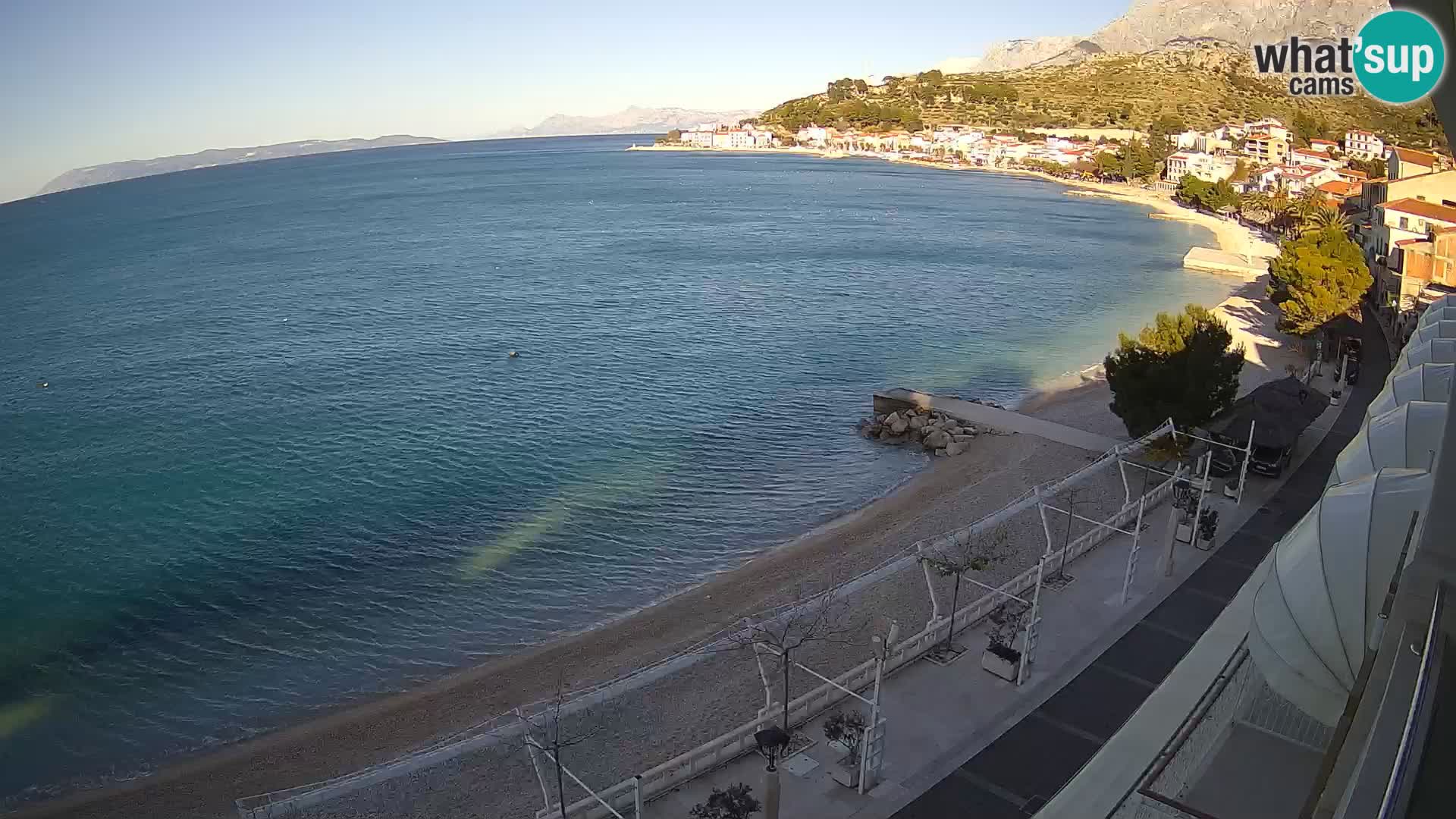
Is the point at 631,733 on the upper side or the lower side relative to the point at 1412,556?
lower

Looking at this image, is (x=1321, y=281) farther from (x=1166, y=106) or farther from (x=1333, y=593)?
(x=1166, y=106)

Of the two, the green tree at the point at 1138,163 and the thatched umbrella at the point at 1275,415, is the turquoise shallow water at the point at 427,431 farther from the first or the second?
the green tree at the point at 1138,163

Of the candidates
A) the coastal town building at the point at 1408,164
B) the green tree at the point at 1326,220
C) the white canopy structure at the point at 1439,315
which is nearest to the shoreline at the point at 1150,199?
the green tree at the point at 1326,220

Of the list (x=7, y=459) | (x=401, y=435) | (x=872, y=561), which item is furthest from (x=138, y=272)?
(x=872, y=561)

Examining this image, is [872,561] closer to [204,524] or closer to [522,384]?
[204,524]

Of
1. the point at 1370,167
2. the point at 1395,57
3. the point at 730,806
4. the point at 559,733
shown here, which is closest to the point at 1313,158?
the point at 1370,167

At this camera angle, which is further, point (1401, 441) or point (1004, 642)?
point (1004, 642)

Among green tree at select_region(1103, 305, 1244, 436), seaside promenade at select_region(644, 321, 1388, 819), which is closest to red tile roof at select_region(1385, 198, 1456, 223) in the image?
green tree at select_region(1103, 305, 1244, 436)
